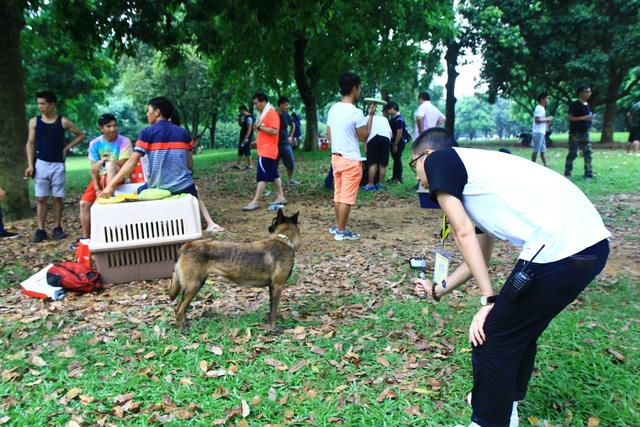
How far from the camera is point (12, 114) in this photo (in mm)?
7980

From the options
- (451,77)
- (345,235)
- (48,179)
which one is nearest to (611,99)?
(451,77)

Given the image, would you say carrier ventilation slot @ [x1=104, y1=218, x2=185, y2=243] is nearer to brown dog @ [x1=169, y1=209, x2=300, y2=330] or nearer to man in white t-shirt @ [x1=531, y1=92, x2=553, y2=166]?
brown dog @ [x1=169, y1=209, x2=300, y2=330]

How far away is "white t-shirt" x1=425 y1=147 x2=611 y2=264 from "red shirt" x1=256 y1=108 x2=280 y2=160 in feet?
20.4

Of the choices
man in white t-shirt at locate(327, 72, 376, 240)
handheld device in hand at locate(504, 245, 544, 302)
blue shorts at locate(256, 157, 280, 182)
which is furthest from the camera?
blue shorts at locate(256, 157, 280, 182)

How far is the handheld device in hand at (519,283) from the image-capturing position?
1.96 metres

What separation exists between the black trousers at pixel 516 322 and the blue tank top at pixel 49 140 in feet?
21.7

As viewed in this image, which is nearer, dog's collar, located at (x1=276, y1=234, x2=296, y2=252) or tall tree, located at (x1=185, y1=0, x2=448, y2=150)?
dog's collar, located at (x1=276, y1=234, x2=296, y2=252)

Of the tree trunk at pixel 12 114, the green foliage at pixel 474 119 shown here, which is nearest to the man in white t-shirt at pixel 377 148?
the tree trunk at pixel 12 114

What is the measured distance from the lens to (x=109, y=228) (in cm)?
455

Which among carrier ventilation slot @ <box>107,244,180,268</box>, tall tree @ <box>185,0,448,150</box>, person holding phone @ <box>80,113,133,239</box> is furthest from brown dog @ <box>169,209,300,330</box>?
tall tree @ <box>185,0,448,150</box>

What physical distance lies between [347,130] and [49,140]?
432 centimetres

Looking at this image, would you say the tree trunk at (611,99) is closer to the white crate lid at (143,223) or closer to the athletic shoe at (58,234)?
the white crate lid at (143,223)

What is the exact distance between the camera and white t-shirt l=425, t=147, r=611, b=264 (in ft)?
6.58

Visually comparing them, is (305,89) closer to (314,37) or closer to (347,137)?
(314,37)
